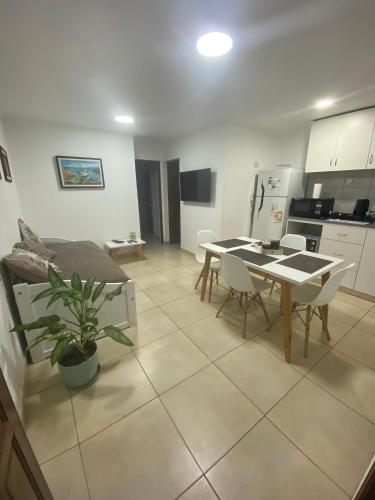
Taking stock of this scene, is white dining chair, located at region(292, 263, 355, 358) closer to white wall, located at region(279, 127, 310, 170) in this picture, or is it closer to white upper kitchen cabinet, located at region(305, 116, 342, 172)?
white upper kitchen cabinet, located at region(305, 116, 342, 172)

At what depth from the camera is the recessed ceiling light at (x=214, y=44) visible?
4.60ft

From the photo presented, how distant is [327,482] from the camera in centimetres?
106

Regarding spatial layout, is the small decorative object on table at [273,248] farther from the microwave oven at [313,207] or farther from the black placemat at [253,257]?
the microwave oven at [313,207]

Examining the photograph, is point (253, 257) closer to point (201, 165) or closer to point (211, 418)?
point (211, 418)

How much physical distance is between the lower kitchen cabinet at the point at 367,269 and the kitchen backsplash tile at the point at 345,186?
2.41 feet

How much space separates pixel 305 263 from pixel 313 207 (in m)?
1.69

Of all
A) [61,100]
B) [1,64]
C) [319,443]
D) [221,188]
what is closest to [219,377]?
[319,443]

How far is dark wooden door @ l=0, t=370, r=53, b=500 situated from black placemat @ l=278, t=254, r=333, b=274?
1888 millimetres

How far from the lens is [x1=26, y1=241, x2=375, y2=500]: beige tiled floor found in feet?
3.50

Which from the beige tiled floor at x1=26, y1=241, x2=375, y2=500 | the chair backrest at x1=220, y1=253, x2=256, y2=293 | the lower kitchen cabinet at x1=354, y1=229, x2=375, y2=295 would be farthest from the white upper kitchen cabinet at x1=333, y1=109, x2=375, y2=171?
the chair backrest at x1=220, y1=253, x2=256, y2=293

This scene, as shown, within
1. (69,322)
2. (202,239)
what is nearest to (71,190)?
(202,239)

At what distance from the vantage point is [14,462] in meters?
0.60

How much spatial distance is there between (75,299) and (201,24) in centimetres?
194

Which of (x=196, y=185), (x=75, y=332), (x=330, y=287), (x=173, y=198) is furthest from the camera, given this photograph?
(x=173, y=198)
